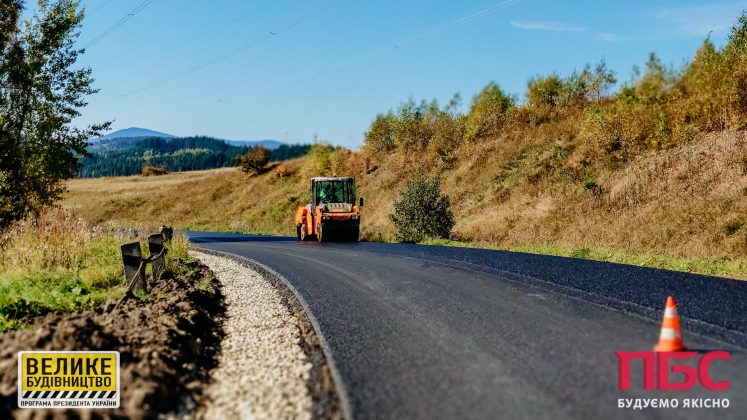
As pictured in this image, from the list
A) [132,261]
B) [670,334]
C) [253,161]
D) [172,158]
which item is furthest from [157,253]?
[172,158]

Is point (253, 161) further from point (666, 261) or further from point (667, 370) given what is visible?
point (667, 370)

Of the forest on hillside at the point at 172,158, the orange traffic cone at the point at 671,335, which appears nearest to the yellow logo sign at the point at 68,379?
the orange traffic cone at the point at 671,335

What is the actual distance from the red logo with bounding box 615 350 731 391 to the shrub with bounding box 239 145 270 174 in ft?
198

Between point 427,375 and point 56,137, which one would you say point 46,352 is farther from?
point 56,137

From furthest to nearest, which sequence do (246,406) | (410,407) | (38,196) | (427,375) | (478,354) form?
(38,196) < (478,354) < (427,375) < (246,406) < (410,407)

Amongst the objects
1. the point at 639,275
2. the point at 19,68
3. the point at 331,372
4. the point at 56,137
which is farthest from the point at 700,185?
the point at 19,68

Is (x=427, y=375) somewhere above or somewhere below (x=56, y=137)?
below

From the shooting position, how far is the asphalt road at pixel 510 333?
4883 mm

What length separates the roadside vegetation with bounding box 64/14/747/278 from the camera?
1731 centimetres

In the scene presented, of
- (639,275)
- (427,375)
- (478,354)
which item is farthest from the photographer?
(639,275)

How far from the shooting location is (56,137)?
20000mm

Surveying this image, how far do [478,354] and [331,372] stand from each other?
164 centimetres

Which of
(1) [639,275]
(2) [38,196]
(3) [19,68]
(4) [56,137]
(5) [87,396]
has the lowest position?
(5) [87,396]

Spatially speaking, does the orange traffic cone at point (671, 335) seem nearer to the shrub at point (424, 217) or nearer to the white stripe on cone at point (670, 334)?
the white stripe on cone at point (670, 334)
